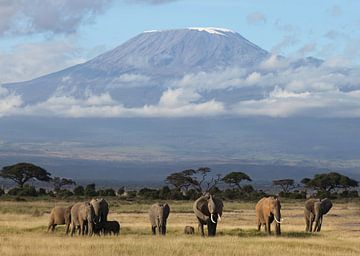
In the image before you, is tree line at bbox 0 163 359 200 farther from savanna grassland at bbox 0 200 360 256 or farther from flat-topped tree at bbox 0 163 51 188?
savanna grassland at bbox 0 200 360 256

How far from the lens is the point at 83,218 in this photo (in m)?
37.2

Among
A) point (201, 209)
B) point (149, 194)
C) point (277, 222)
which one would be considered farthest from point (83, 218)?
point (149, 194)

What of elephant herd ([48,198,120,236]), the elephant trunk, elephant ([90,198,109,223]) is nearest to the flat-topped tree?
elephant herd ([48,198,120,236])

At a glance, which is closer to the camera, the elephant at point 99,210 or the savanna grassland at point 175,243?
the savanna grassland at point 175,243

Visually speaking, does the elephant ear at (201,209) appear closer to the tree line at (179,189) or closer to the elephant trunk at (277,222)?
the elephant trunk at (277,222)

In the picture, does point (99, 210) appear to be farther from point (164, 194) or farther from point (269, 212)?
point (164, 194)

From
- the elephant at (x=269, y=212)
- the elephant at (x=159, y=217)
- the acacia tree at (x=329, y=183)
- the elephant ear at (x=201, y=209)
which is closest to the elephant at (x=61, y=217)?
the elephant at (x=159, y=217)

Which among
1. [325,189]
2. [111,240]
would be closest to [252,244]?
[111,240]

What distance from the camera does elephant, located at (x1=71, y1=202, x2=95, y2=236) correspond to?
121ft

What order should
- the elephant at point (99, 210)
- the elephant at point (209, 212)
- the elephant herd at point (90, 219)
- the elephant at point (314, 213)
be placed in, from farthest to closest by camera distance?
the elephant at point (314, 213), the elephant at point (209, 212), the elephant at point (99, 210), the elephant herd at point (90, 219)

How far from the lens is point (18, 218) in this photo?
5066 cm

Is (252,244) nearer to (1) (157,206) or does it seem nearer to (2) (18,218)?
(1) (157,206)

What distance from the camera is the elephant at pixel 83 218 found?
3684 centimetres

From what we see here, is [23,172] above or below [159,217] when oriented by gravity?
above
